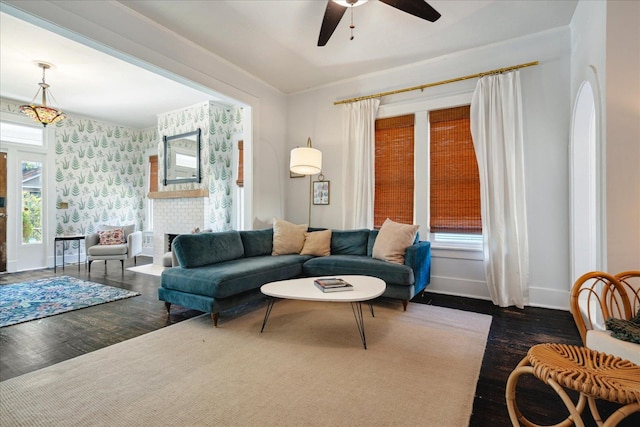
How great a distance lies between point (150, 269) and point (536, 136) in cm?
616

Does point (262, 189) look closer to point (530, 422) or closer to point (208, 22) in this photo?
point (208, 22)

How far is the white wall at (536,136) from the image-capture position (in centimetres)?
329

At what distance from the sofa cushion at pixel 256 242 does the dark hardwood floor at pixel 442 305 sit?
78 centimetres

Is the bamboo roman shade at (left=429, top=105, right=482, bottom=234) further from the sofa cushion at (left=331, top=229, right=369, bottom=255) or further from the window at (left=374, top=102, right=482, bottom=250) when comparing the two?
the sofa cushion at (left=331, top=229, right=369, bottom=255)

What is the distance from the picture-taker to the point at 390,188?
4.33 m

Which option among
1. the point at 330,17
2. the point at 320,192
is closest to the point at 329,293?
the point at 330,17

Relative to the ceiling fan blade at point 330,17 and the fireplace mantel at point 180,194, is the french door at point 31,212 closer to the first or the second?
the fireplace mantel at point 180,194

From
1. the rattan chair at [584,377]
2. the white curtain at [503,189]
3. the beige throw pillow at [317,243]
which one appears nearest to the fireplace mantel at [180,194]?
the beige throw pillow at [317,243]

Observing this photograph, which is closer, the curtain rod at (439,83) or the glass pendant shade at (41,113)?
the curtain rod at (439,83)

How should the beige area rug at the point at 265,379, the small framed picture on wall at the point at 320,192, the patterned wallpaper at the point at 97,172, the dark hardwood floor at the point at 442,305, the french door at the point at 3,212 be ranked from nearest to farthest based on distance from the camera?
the beige area rug at the point at 265,379 → the dark hardwood floor at the point at 442,305 → the small framed picture on wall at the point at 320,192 → the french door at the point at 3,212 → the patterned wallpaper at the point at 97,172

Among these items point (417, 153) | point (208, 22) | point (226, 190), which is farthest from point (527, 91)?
point (226, 190)

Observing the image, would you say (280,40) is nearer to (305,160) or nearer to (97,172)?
(305,160)

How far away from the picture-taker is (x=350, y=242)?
4102mm

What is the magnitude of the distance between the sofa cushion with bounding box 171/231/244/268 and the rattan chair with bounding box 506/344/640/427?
2829 millimetres
